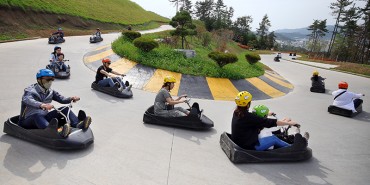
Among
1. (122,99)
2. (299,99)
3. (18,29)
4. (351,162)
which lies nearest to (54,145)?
(122,99)

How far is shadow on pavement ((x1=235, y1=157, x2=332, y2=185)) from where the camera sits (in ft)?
15.8

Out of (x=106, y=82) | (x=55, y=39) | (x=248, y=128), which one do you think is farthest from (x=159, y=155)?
(x=55, y=39)

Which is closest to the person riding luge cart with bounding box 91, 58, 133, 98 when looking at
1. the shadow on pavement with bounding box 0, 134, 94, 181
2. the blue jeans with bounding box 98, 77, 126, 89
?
the blue jeans with bounding box 98, 77, 126, 89

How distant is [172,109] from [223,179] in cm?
279

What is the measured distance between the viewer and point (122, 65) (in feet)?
43.8

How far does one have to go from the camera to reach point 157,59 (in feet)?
44.5

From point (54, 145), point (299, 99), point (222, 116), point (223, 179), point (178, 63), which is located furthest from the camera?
point (178, 63)

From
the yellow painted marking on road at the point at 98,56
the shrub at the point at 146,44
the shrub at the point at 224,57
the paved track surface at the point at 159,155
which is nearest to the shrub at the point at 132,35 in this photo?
the yellow painted marking on road at the point at 98,56

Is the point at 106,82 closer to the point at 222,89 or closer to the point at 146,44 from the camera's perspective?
the point at 222,89

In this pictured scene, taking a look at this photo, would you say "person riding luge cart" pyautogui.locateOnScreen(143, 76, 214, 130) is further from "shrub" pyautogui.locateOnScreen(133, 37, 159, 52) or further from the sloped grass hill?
the sloped grass hill

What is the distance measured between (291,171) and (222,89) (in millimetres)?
6572

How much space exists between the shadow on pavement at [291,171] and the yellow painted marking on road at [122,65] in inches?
347

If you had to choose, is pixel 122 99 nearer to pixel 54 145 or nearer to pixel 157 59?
pixel 54 145

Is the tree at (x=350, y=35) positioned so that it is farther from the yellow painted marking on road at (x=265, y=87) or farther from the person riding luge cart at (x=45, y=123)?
the person riding luge cart at (x=45, y=123)
